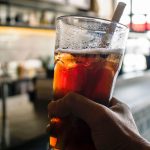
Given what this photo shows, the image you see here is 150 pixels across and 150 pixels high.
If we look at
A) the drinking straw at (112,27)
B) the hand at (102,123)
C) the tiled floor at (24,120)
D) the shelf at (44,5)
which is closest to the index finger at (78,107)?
the hand at (102,123)

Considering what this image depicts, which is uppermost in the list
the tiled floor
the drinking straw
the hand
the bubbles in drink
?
the drinking straw

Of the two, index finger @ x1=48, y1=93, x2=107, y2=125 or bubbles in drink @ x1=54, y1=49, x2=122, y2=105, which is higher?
bubbles in drink @ x1=54, y1=49, x2=122, y2=105

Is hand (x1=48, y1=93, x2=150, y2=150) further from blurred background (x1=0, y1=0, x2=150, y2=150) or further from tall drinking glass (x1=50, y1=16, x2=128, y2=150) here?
blurred background (x1=0, y1=0, x2=150, y2=150)

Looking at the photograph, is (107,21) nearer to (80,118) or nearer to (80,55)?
(80,55)

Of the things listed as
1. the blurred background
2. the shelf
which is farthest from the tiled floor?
the shelf

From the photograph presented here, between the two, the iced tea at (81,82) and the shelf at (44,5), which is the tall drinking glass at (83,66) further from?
the shelf at (44,5)

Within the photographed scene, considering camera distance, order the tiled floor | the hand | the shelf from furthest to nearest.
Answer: the shelf
the tiled floor
the hand
